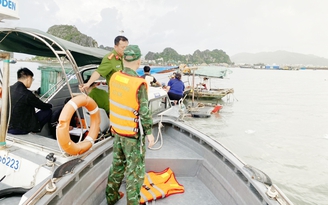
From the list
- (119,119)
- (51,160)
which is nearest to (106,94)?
(51,160)

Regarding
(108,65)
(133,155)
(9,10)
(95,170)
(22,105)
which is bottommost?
(95,170)

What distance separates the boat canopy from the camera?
2990 mm

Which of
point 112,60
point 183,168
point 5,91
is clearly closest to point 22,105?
point 5,91

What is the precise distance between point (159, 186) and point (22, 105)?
2.08m

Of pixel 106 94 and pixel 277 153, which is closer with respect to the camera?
pixel 106 94

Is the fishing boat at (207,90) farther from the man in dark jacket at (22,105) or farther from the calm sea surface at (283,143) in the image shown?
the man in dark jacket at (22,105)

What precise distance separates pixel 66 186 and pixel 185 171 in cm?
173

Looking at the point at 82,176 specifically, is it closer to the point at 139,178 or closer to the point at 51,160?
the point at 51,160

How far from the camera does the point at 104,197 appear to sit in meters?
2.67

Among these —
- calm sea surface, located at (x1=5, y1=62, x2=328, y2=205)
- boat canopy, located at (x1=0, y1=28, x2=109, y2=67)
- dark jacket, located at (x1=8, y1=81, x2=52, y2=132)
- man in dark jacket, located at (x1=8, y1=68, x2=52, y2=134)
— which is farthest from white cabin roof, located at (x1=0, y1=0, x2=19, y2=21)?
calm sea surface, located at (x1=5, y1=62, x2=328, y2=205)

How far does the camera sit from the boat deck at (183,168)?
9.15ft

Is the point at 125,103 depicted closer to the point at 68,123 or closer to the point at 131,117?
the point at 131,117

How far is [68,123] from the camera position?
2523 millimetres

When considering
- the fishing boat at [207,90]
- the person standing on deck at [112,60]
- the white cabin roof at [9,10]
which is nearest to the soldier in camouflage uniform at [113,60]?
the person standing on deck at [112,60]
